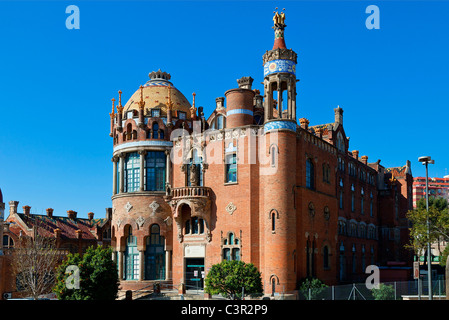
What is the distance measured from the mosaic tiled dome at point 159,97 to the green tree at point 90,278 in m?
18.6

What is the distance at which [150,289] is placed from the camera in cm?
5000

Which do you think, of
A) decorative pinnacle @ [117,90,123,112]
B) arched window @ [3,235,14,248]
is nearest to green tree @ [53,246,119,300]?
decorative pinnacle @ [117,90,123,112]

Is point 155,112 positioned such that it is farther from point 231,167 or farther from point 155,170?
point 231,167

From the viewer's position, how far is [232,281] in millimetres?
39781

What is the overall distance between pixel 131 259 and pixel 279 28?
2573 centimetres

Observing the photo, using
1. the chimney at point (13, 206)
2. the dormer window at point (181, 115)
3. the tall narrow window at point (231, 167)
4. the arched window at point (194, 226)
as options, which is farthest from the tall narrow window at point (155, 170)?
the chimney at point (13, 206)

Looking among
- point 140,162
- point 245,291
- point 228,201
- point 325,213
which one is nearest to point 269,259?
point 245,291

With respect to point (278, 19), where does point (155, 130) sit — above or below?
below

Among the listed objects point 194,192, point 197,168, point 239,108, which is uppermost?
point 239,108

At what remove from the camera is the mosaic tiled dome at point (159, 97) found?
55.0 m

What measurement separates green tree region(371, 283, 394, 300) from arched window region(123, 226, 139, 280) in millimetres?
22033

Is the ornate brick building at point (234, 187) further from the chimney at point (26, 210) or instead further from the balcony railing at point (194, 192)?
the chimney at point (26, 210)

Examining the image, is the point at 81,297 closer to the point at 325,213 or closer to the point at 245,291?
the point at 245,291

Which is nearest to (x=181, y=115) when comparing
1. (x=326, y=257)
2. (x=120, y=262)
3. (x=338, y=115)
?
(x=120, y=262)
